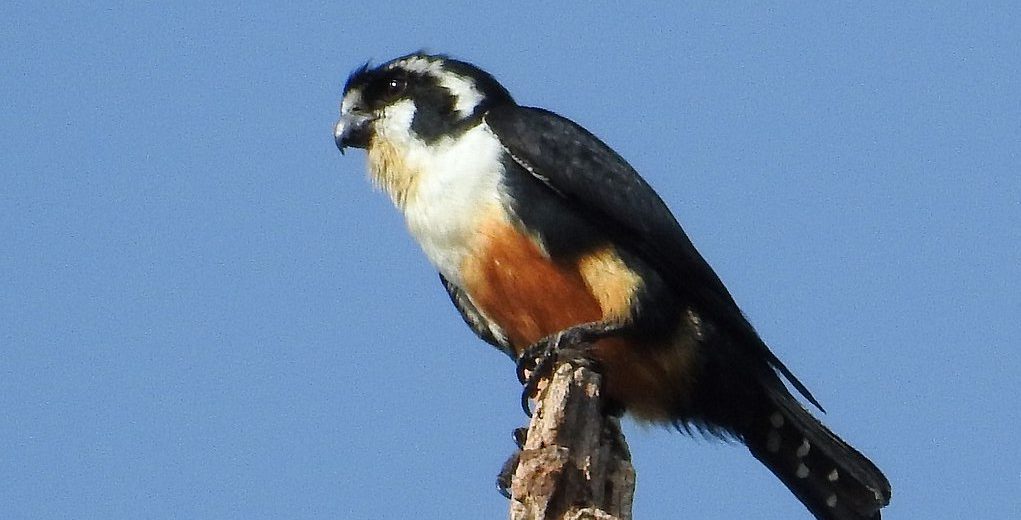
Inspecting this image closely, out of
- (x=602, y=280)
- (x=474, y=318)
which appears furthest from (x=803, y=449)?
(x=474, y=318)

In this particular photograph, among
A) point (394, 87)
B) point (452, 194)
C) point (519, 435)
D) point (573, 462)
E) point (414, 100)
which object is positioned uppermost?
point (394, 87)

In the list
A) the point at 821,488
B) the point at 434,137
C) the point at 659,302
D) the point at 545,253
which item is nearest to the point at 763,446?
the point at 821,488

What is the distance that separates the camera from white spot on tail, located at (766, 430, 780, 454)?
695cm

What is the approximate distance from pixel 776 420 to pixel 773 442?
106 mm

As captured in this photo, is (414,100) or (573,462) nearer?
(573,462)

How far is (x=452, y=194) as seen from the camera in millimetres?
6812

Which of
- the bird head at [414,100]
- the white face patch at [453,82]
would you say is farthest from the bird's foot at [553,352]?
the white face patch at [453,82]

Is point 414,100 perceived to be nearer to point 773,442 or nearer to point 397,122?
point 397,122

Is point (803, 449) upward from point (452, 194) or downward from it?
downward

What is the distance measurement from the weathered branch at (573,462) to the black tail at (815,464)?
1418mm

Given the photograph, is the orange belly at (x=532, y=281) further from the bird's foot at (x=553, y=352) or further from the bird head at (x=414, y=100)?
the bird head at (x=414, y=100)

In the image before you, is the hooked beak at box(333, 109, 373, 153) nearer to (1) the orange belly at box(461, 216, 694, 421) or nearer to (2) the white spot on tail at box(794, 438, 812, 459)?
(1) the orange belly at box(461, 216, 694, 421)

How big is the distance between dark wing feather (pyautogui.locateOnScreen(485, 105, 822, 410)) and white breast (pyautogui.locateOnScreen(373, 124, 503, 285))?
5.3 inches

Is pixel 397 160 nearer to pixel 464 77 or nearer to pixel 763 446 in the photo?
pixel 464 77
